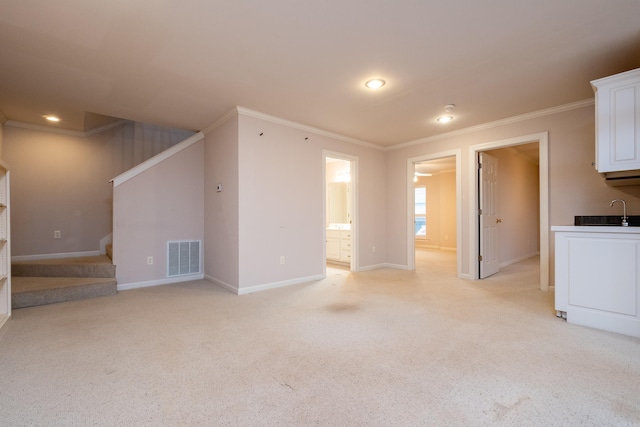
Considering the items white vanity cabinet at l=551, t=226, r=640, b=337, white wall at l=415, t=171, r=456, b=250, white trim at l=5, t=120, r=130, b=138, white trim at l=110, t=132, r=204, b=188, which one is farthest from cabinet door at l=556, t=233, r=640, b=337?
white trim at l=5, t=120, r=130, b=138

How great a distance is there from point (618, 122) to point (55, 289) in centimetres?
613

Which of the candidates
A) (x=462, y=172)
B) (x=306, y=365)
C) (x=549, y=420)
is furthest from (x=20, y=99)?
(x=462, y=172)

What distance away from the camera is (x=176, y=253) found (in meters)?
4.70

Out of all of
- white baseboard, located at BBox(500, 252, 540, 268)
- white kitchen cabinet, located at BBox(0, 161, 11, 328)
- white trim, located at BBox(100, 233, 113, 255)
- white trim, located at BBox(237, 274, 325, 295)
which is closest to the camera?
white kitchen cabinet, located at BBox(0, 161, 11, 328)

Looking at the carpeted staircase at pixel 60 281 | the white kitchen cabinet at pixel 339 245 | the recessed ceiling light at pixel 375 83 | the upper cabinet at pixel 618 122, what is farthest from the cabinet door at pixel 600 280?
the carpeted staircase at pixel 60 281

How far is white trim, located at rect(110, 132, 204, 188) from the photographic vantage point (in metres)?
4.24

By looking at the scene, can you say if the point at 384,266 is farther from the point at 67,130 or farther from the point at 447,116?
the point at 67,130

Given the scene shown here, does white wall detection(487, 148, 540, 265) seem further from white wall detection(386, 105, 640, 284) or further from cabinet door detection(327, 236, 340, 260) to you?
cabinet door detection(327, 236, 340, 260)

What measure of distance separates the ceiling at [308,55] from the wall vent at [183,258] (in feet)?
6.65

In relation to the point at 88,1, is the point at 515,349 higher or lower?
lower

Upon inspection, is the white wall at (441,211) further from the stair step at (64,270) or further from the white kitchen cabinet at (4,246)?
the white kitchen cabinet at (4,246)

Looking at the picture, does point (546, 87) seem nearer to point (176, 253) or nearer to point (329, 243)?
point (329, 243)

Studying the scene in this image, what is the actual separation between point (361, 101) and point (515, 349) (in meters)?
2.97

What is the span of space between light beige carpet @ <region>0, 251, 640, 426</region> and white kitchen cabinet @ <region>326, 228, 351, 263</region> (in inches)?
100
